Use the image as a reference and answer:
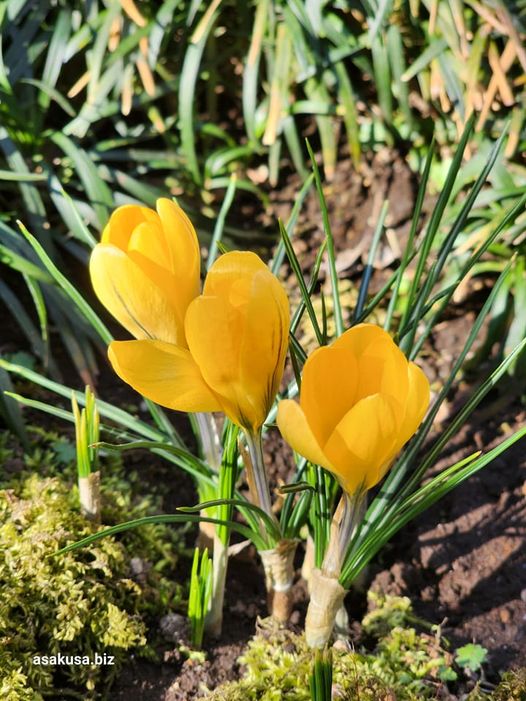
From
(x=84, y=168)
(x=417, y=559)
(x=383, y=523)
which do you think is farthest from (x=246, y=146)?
(x=383, y=523)

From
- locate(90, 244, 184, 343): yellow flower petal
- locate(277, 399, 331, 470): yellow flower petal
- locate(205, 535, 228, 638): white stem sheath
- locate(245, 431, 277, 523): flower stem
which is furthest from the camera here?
locate(205, 535, 228, 638): white stem sheath

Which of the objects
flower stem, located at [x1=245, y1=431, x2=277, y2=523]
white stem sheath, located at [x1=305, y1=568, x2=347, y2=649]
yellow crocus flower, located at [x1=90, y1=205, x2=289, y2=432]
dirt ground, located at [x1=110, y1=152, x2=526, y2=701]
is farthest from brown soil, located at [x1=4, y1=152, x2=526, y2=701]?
yellow crocus flower, located at [x1=90, y1=205, x2=289, y2=432]

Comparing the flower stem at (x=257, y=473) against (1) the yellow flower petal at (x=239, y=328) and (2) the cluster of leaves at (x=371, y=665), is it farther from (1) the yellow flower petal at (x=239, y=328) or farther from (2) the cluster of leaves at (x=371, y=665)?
(2) the cluster of leaves at (x=371, y=665)

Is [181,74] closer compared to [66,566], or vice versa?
[66,566]

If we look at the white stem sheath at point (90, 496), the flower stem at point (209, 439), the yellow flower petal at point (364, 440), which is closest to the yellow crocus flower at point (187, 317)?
the yellow flower petal at point (364, 440)

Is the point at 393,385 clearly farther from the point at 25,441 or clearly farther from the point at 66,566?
the point at 25,441

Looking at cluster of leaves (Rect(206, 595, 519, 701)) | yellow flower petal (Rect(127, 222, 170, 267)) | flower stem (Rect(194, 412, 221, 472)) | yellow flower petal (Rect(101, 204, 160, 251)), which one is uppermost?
yellow flower petal (Rect(101, 204, 160, 251))

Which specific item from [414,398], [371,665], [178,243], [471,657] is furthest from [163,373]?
[471,657]

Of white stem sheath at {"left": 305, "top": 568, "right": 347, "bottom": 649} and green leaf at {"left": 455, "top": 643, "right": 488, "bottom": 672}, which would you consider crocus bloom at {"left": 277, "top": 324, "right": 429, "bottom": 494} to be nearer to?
white stem sheath at {"left": 305, "top": 568, "right": 347, "bottom": 649}
